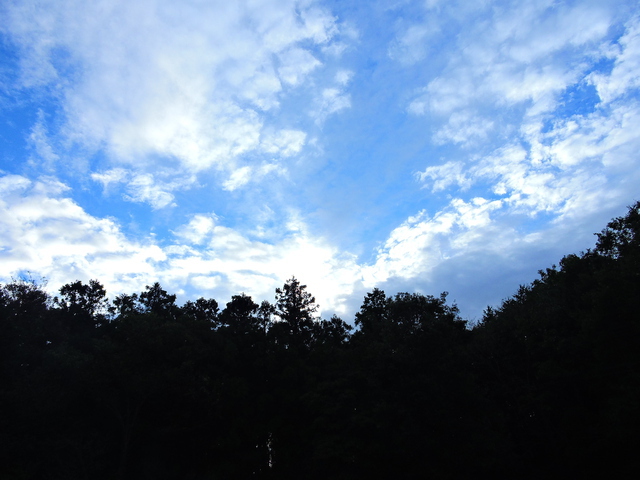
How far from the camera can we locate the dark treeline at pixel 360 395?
23.7 m

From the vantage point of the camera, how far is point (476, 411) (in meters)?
24.9

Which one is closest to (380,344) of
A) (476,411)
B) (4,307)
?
(476,411)

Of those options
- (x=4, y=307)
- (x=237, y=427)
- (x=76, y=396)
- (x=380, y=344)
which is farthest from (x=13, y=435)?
(x=380, y=344)

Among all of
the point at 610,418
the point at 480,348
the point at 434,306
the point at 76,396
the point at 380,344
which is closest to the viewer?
the point at 610,418

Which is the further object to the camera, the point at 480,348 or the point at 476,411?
the point at 480,348

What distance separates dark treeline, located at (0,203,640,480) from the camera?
77.8ft

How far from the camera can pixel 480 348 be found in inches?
1270

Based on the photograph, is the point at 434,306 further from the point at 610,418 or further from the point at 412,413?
the point at 610,418

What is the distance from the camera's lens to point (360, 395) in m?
28.5

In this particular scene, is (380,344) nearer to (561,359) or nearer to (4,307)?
(561,359)

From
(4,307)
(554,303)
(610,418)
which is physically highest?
(4,307)

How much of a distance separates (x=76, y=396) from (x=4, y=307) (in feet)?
28.0

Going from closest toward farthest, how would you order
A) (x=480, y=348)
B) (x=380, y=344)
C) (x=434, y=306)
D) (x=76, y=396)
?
(x=380, y=344), (x=434, y=306), (x=76, y=396), (x=480, y=348)

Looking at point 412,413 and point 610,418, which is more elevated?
point 412,413
